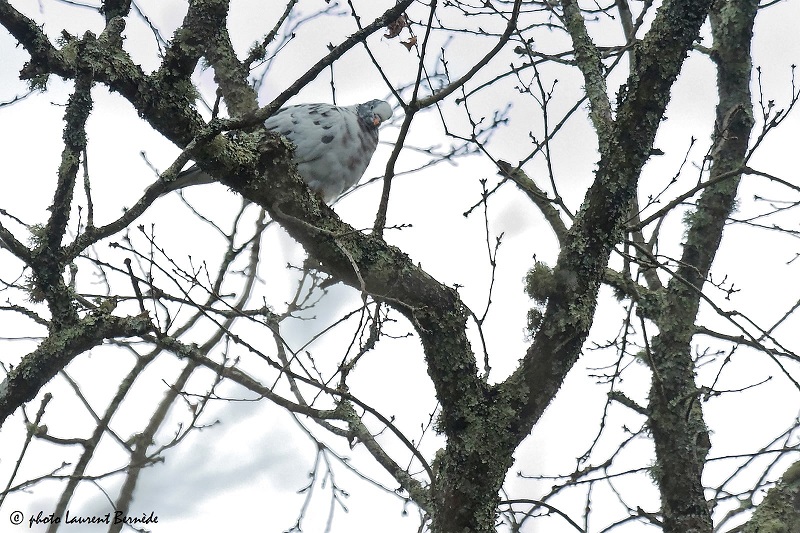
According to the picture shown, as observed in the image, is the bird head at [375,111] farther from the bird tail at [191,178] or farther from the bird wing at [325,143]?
the bird tail at [191,178]

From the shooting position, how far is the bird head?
524 cm

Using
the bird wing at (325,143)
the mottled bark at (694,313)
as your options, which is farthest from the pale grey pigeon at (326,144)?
the mottled bark at (694,313)

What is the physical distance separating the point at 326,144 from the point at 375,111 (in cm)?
81

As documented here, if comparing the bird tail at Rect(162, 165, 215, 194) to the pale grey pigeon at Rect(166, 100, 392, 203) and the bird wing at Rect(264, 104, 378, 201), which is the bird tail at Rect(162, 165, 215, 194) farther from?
the bird wing at Rect(264, 104, 378, 201)

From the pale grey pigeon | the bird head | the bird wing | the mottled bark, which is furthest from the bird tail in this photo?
the mottled bark

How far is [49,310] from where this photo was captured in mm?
2736

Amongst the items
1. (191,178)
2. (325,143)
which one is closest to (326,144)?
(325,143)

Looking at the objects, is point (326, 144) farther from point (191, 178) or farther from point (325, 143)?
point (191, 178)

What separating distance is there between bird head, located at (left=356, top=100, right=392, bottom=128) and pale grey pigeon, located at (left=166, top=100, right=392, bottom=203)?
28 cm

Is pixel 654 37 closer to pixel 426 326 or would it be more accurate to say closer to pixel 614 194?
pixel 614 194

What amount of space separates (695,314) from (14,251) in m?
3.12

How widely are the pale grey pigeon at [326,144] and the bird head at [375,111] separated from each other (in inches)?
10.9

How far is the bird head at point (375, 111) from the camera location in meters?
5.24

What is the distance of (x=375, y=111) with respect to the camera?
5312 mm
